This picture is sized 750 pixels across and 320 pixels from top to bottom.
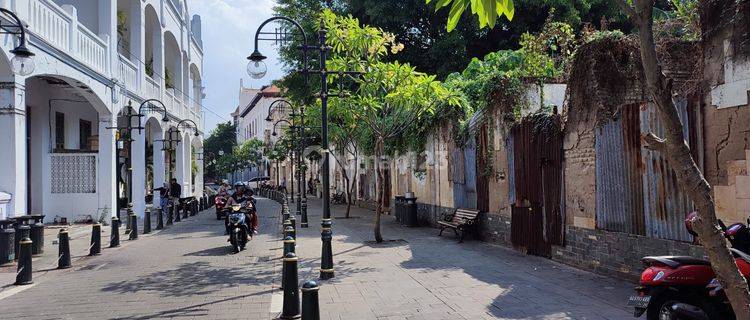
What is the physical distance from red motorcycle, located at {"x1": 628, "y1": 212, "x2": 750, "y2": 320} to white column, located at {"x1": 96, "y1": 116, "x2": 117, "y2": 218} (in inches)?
691

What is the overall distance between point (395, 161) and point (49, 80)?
1237cm

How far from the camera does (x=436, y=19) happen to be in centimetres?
2472

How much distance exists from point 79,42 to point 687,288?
16975 millimetres

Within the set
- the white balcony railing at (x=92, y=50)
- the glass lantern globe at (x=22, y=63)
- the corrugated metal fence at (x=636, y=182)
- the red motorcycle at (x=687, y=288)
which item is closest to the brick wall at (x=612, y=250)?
the corrugated metal fence at (x=636, y=182)

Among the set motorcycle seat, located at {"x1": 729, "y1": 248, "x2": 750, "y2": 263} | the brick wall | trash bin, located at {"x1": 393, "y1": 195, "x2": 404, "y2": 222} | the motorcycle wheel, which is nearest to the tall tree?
motorcycle seat, located at {"x1": 729, "y1": 248, "x2": 750, "y2": 263}

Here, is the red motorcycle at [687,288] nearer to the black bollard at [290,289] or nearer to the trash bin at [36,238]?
the black bollard at [290,289]

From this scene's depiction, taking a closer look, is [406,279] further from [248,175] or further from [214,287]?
[248,175]

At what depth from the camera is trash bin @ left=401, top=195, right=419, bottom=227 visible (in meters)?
17.9

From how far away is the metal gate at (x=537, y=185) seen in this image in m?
10.2

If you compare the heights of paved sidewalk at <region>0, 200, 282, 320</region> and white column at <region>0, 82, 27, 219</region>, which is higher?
white column at <region>0, 82, 27, 219</region>

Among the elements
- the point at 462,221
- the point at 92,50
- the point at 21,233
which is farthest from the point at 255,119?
the point at 21,233

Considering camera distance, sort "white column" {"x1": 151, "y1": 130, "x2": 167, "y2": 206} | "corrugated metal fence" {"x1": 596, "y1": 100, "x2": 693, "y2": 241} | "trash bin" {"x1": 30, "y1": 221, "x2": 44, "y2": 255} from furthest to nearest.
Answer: "white column" {"x1": 151, "y1": 130, "x2": 167, "y2": 206} < "trash bin" {"x1": 30, "y1": 221, "x2": 44, "y2": 255} < "corrugated metal fence" {"x1": 596, "y1": 100, "x2": 693, "y2": 241}

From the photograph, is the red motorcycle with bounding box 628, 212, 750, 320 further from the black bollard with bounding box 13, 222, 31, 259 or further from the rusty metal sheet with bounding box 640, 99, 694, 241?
the black bollard with bounding box 13, 222, 31, 259

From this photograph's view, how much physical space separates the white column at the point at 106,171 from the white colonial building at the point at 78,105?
3cm
